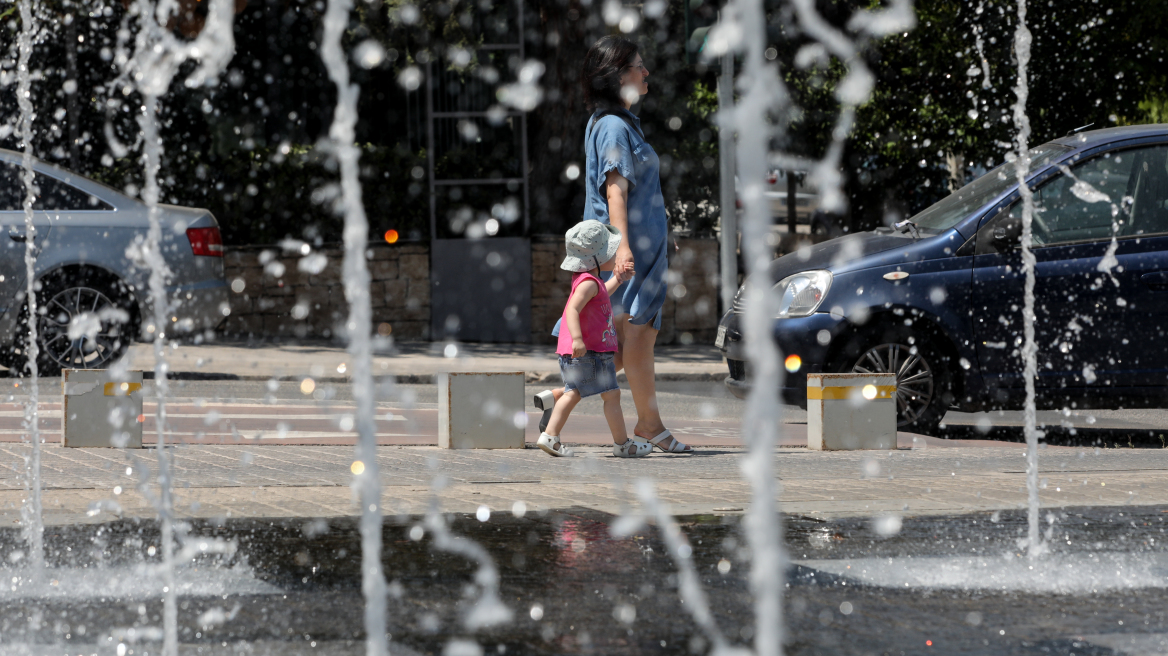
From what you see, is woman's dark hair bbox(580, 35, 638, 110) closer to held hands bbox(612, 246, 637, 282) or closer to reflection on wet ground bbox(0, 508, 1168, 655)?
held hands bbox(612, 246, 637, 282)

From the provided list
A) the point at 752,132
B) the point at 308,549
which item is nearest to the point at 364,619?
the point at 308,549

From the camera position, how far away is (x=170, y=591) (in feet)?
12.2

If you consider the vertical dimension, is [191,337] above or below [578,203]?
below

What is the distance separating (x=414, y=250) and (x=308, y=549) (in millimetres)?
11810

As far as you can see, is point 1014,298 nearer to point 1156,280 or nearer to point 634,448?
point 1156,280

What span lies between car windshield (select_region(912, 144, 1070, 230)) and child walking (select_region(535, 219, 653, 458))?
2431 mm

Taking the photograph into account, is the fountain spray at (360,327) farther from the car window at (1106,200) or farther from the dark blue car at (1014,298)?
the car window at (1106,200)

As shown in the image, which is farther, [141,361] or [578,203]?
[578,203]

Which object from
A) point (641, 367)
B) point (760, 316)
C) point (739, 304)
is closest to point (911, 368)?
point (739, 304)

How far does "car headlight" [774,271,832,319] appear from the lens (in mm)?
8570

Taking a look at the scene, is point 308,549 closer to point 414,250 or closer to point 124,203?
point 124,203

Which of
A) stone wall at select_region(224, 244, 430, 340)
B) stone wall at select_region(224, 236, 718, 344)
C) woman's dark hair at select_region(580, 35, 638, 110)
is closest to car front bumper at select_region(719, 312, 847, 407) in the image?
woman's dark hair at select_region(580, 35, 638, 110)

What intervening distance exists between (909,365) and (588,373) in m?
2.32

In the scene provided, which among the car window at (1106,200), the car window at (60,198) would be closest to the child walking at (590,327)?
the car window at (1106,200)
